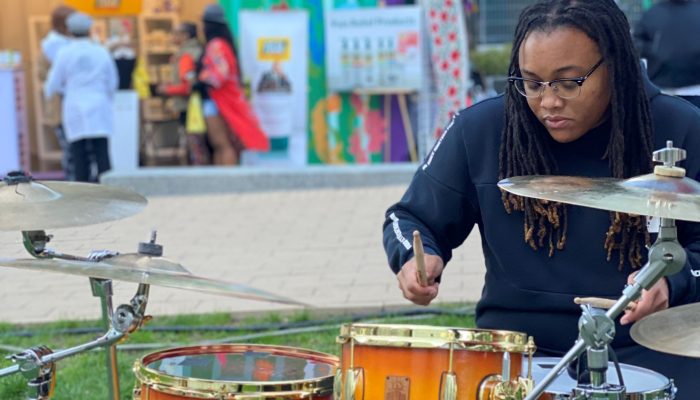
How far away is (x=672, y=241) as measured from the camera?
2287 millimetres

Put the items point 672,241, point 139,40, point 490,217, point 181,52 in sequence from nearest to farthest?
point 672,241 → point 490,217 → point 181,52 → point 139,40

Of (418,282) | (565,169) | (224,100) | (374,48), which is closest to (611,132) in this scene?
(565,169)

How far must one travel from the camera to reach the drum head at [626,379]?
248 centimetres

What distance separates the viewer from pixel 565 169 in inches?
120

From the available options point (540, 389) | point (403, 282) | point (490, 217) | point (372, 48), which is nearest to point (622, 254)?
point (490, 217)

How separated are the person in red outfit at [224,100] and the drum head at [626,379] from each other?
7333mm

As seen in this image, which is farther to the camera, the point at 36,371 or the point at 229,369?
the point at 229,369

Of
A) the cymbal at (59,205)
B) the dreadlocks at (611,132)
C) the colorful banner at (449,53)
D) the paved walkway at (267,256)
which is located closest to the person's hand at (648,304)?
the dreadlocks at (611,132)

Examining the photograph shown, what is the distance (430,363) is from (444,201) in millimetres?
799

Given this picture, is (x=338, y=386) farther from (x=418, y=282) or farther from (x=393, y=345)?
(x=418, y=282)

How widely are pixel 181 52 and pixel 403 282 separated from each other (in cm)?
788

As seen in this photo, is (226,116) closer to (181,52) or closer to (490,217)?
(181,52)

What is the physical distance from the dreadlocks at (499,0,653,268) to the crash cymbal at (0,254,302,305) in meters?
0.83

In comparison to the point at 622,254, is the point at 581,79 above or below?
above
